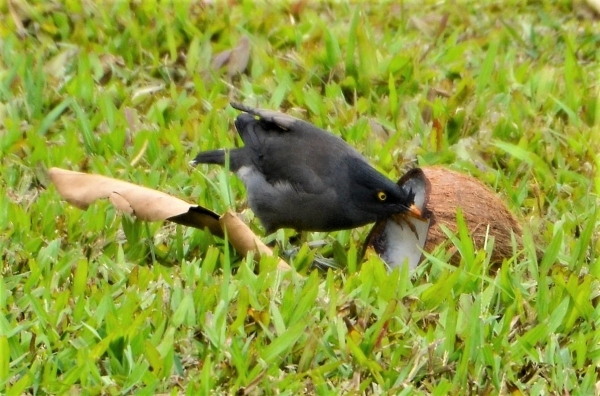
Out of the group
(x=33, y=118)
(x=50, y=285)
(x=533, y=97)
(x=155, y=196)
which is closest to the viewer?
(x=50, y=285)

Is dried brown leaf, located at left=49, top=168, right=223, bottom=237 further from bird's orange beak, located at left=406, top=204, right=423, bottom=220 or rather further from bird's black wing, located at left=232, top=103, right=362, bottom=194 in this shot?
bird's orange beak, located at left=406, top=204, right=423, bottom=220

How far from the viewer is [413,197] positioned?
5.34 meters

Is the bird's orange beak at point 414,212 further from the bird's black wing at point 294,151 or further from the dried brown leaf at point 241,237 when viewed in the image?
the dried brown leaf at point 241,237

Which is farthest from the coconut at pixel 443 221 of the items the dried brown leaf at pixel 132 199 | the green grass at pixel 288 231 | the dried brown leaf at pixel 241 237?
the dried brown leaf at pixel 132 199

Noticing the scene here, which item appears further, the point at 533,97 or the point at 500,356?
the point at 533,97

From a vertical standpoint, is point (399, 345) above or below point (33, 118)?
above

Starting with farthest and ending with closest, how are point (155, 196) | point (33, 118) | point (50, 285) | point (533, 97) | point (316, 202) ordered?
point (533, 97), point (33, 118), point (316, 202), point (155, 196), point (50, 285)

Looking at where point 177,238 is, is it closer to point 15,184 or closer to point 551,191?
point 15,184

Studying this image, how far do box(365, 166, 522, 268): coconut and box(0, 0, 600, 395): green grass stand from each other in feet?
0.34

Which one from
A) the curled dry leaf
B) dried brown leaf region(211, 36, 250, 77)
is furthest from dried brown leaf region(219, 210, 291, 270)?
dried brown leaf region(211, 36, 250, 77)

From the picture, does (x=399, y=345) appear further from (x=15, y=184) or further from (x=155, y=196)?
(x=15, y=184)

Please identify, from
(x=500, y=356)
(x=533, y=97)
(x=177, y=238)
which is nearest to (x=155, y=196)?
(x=177, y=238)

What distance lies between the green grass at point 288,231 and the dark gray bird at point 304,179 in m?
0.16

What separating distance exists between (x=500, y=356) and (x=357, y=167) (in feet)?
5.32
